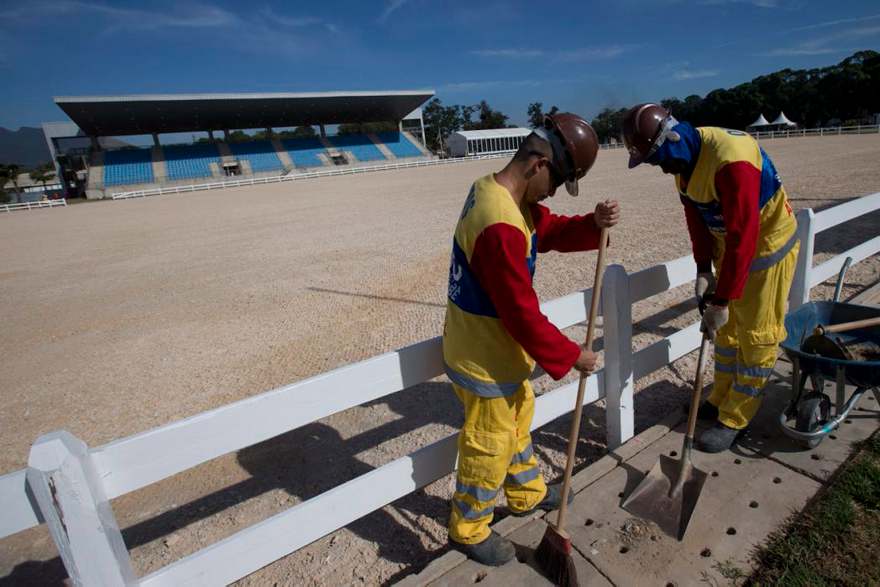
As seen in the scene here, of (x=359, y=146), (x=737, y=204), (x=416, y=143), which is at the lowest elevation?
(x=737, y=204)

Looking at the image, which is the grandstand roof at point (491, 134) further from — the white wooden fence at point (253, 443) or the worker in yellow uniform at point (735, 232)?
the white wooden fence at point (253, 443)

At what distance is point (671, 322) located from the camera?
5.21m

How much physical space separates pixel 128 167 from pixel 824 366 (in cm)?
6171

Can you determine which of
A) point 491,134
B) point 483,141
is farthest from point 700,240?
point 491,134

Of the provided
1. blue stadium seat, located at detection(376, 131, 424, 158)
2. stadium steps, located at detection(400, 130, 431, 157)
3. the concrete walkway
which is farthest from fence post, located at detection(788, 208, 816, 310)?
stadium steps, located at detection(400, 130, 431, 157)

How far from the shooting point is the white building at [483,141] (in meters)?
69.4

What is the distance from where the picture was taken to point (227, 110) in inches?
2041

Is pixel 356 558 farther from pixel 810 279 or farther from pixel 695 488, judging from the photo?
pixel 810 279

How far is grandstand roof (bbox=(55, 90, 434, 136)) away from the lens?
150 feet

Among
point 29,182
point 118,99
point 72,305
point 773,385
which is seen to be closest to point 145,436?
point 773,385

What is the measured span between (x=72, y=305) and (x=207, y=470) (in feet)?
23.0

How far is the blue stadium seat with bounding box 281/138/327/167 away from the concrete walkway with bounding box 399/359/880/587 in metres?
59.2

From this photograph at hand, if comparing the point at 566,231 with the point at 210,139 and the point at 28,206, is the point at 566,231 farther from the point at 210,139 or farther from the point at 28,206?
the point at 210,139

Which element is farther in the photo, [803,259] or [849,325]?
[803,259]
